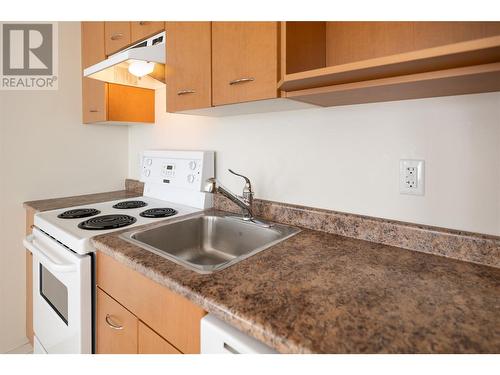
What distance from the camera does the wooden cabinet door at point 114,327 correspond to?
0.96 m

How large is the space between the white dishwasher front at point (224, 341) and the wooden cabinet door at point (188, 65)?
2.63 ft

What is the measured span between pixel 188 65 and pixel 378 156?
844 mm

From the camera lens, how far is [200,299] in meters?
0.68

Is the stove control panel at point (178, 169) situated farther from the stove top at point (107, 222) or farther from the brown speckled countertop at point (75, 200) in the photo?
the stove top at point (107, 222)

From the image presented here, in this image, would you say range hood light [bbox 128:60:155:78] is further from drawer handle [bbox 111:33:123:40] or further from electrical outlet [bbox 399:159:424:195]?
electrical outlet [bbox 399:159:424:195]

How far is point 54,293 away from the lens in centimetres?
129

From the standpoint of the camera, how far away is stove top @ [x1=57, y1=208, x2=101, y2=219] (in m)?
1.41

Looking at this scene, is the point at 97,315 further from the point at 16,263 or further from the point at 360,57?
the point at 360,57

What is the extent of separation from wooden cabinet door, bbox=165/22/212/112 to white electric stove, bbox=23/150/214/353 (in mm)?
399

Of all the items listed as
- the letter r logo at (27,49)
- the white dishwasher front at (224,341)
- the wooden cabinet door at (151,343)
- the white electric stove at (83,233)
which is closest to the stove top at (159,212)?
the white electric stove at (83,233)

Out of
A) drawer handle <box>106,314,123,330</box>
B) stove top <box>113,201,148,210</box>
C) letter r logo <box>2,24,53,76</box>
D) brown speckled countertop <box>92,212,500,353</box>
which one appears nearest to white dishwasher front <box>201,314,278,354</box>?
brown speckled countertop <box>92,212,500,353</box>
